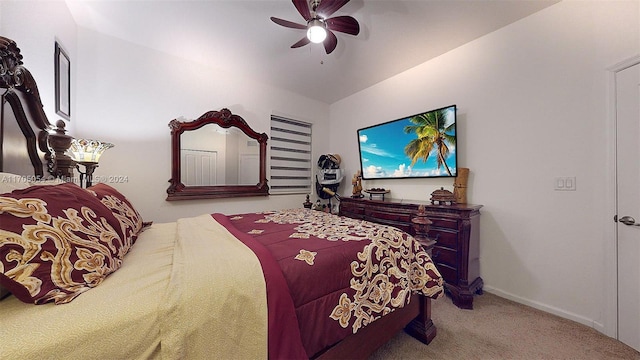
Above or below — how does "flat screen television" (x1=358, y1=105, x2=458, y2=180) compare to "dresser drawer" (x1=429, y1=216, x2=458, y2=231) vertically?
above

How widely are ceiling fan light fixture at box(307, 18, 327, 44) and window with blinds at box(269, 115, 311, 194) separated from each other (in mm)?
1868

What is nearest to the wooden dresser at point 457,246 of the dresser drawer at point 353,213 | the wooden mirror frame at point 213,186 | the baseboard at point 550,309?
the baseboard at point 550,309

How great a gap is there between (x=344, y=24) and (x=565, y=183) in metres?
2.35

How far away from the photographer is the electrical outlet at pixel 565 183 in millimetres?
1840

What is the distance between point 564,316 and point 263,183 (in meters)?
3.53

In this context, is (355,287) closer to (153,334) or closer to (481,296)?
(153,334)

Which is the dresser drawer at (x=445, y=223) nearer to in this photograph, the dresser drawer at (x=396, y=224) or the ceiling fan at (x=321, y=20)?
the dresser drawer at (x=396, y=224)

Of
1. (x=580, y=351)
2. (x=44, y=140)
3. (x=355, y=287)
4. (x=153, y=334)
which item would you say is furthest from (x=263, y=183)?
(x=580, y=351)

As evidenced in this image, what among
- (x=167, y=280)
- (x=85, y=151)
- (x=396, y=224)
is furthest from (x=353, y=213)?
(x=85, y=151)

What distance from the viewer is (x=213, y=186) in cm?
305

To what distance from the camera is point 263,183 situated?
11.3 ft

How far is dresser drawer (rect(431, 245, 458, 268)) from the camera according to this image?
6.87 feet

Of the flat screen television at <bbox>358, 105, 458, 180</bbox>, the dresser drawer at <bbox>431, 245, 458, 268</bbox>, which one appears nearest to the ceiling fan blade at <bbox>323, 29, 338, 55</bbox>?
the flat screen television at <bbox>358, 105, 458, 180</bbox>

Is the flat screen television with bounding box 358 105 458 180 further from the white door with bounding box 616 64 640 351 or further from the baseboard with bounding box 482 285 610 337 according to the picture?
the baseboard with bounding box 482 285 610 337
